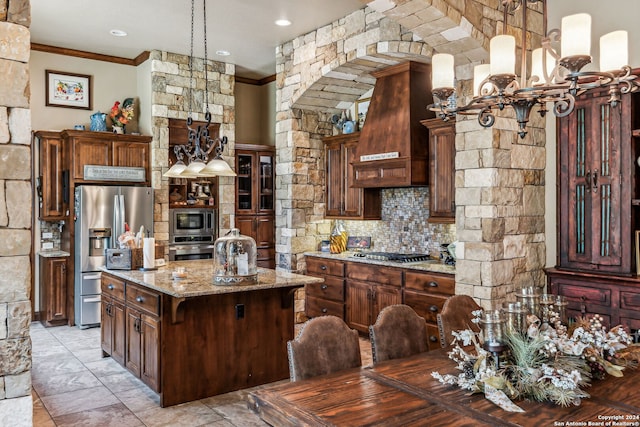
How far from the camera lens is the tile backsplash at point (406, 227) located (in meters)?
5.71

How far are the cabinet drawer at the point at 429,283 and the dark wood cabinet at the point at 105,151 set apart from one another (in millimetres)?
3646

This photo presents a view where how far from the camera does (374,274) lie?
5520 millimetres

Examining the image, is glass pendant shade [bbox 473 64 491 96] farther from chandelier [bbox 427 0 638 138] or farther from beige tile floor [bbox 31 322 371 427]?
beige tile floor [bbox 31 322 371 427]

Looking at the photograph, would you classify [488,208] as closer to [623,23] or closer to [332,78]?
[623,23]

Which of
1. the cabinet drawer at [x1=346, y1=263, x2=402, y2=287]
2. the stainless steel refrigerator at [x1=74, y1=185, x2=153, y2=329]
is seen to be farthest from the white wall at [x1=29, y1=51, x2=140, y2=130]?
the cabinet drawer at [x1=346, y1=263, x2=402, y2=287]

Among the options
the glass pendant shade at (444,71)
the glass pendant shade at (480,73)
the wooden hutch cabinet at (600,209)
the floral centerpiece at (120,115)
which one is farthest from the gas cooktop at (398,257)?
the floral centerpiece at (120,115)

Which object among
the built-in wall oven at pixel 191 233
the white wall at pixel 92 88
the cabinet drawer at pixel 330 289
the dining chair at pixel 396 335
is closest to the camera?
the dining chair at pixel 396 335

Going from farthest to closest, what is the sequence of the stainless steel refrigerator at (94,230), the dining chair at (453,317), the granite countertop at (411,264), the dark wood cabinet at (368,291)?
the stainless steel refrigerator at (94,230) < the dark wood cabinet at (368,291) < the granite countertop at (411,264) < the dining chair at (453,317)

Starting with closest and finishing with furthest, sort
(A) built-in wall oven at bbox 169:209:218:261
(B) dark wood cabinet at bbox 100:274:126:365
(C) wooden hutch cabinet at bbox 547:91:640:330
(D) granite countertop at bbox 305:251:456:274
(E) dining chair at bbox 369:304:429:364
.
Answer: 1. (E) dining chair at bbox 369:304:429:364
2. (C) wooden hutch cabinet at bbox 547:91:640:330
3. (B) dark wood cabinet at bbox 100:274:126:365
4. (D) granite countertop at bbox 305:251:456:274
5. (A) built-in wall oven at bbox 169:209:218:261

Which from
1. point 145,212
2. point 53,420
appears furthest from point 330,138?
point 53,420

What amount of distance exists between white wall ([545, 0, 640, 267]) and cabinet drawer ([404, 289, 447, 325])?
3.37 feet

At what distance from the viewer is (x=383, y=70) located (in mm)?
5645

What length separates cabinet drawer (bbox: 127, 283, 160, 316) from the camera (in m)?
3.72

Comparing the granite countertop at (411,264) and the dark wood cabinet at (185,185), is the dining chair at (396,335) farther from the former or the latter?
the dark wood cabinet at (185,185)
